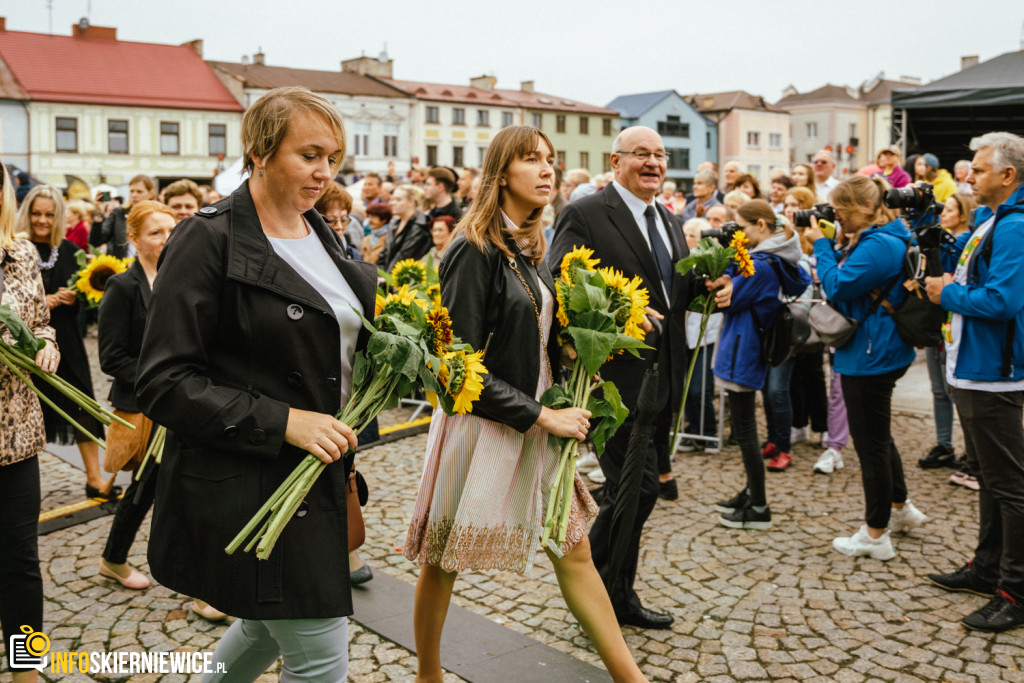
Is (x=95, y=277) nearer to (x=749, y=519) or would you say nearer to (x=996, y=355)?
(x=749, y=519)

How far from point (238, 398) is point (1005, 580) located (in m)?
3.89

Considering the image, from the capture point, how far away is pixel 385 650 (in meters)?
4.00

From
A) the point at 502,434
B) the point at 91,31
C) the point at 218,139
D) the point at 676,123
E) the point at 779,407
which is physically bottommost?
the point at 779,407

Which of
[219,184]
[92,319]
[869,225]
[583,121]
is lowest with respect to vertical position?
[92,319]

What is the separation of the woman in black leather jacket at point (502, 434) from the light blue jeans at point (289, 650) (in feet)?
2.58

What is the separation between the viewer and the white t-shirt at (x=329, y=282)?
2.49 meters

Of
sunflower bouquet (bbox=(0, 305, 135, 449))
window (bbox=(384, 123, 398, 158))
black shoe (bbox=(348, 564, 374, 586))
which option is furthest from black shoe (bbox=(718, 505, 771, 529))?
window (bbox=(384, 123, 398, 158))

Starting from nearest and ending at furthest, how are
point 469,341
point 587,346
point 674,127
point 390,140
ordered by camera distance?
point 469,341 → point 587,346 → point 390,140 → point 674,127

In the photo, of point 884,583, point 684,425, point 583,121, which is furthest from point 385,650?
point 583,121

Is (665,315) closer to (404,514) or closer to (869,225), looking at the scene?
(869,225)

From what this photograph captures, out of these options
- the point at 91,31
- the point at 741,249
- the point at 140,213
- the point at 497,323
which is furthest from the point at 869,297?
the point at 91,31

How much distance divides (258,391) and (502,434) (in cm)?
116

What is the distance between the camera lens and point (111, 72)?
4600cm

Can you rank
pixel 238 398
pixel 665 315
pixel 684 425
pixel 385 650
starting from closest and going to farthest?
pixel 238 398, pixel 385 650, pixel 665 315, pixel 684 425
